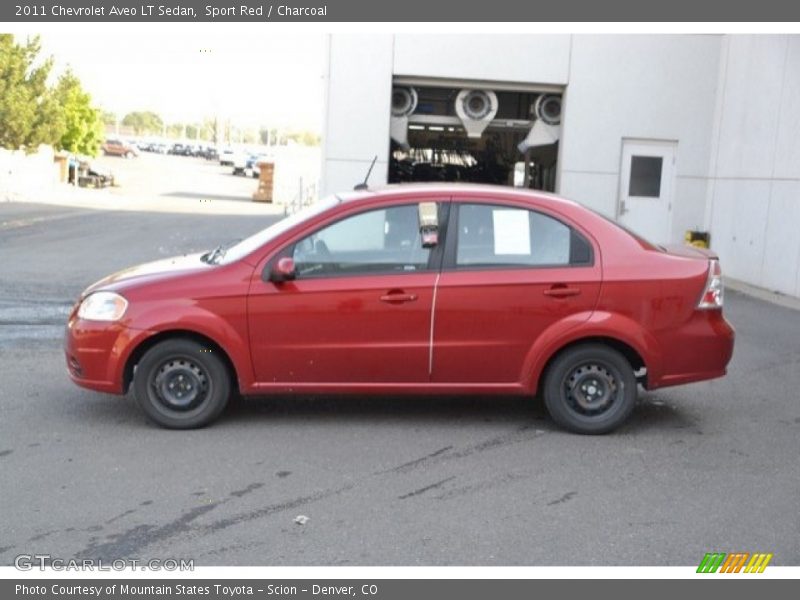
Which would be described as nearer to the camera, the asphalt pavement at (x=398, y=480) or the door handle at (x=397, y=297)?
the asphalt pavement at (x=398, y=480)

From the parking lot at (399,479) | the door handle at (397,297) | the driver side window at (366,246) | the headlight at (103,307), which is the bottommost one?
the parking lot at (399,479)

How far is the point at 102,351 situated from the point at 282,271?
134cm

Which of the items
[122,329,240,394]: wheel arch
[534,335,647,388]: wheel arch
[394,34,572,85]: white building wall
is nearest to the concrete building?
[394,34,572,85]: white building wall

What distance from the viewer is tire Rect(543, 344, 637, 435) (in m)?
6.63

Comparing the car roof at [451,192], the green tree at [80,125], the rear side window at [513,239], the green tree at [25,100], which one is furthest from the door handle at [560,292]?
the green tree at [80,125]

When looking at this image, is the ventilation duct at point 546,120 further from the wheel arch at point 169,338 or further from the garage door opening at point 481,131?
the wheel arch at point 169,338

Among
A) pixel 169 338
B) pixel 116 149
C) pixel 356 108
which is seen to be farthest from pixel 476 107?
pixel 116 149

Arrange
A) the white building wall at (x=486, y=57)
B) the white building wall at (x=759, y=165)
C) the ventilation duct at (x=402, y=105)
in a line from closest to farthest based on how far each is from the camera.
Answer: the white building wall at (x=759, y=165) < the white building wall at (x=486, y=57) < the ventilation duct at (x=402, y=105)

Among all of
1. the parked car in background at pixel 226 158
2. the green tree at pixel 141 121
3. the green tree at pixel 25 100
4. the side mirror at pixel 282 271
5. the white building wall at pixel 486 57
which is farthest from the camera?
the green tree at pixel 141 121

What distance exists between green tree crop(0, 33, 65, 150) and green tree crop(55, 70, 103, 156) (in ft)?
16.1

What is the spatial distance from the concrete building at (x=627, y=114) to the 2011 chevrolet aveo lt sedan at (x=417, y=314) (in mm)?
8839

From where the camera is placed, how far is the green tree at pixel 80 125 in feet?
156

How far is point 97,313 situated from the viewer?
6500 mm

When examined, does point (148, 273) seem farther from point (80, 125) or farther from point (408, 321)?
point (80, 125)
